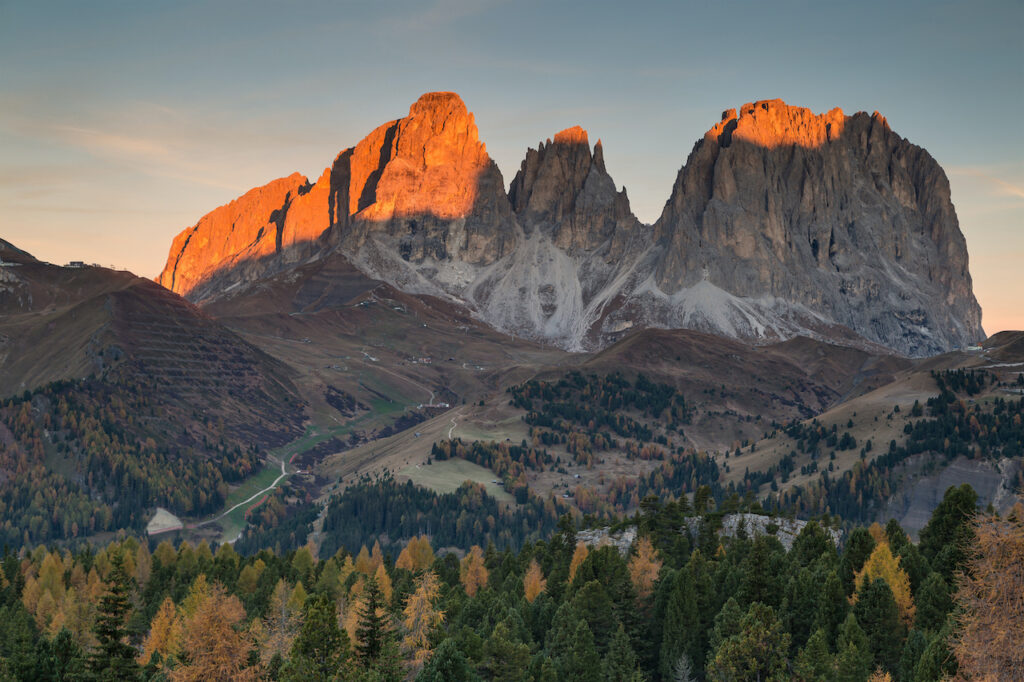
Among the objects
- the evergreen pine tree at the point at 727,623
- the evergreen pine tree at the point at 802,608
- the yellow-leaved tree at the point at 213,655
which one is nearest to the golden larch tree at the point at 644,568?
the evergreen pine tree at the point at 727,623

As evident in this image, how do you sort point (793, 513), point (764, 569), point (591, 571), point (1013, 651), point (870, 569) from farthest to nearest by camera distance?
1. point (793, 513)
2. point (591, 571)
3. point (764, 569)
4. point (870, 569)
5. point (1013, 651)

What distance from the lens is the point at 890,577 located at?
334 ft

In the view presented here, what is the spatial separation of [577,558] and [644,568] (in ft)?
54.0

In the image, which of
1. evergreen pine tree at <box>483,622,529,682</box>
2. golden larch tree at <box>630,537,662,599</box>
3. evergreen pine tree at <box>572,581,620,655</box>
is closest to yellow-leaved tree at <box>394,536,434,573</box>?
golden larch tree at <box>630,537,662,599</box>

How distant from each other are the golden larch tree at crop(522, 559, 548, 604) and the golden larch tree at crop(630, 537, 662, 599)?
12363mm

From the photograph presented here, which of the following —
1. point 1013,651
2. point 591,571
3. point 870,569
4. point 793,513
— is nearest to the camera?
point 1013,651

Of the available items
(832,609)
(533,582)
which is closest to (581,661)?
(832,609)

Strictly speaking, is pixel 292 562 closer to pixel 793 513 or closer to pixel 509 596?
pixel 509 596

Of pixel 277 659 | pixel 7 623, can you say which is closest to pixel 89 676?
pixel 277 659

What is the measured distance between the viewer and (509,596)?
430 ft

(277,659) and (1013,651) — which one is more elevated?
(1013,651)

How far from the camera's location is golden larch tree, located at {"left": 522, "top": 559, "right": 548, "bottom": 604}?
139 meters

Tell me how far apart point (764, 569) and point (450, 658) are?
4063 cm

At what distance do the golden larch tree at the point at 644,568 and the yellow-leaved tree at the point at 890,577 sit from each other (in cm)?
2675
